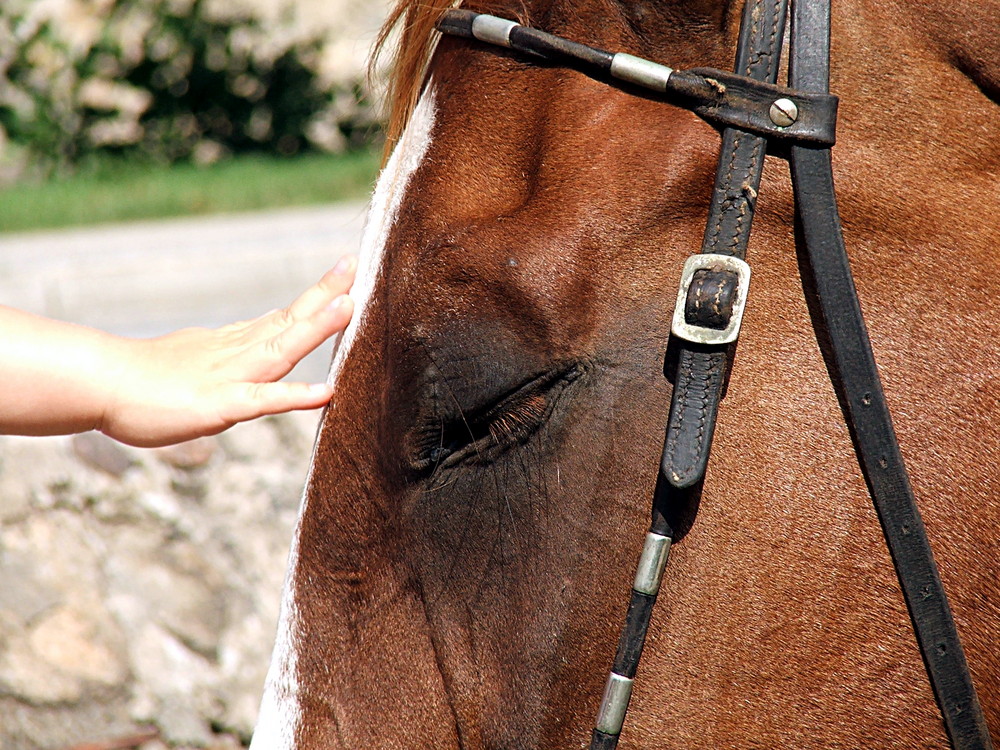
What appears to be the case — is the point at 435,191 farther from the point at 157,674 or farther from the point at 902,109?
the point at 157,674

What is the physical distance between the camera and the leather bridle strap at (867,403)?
1171 mm

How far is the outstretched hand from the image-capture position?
58.8 inches

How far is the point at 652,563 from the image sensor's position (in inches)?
47.6

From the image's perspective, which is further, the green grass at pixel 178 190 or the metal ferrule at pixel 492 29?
the green grass at pixel 178 190

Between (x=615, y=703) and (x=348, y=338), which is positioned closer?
(x=615, y=703)

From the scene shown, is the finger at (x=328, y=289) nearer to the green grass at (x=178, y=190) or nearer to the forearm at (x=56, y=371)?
the forearm at (x=56, y=371)

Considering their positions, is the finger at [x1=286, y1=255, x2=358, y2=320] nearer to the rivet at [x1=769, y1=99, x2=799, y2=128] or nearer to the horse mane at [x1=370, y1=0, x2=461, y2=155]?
the horse mane at [x1=370, y1=0, x2=461, y2=155]

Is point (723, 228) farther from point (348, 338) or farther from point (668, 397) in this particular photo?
point (348, 338)

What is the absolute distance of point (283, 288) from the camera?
664cm

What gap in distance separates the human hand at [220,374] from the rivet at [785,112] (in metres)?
0.60

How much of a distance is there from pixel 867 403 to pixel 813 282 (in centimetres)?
15

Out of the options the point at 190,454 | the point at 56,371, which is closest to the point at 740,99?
the point at 56,371

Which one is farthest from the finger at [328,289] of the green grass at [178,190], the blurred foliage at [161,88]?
the blurred foliage at [161,88]

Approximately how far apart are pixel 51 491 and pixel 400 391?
7.99 ft
